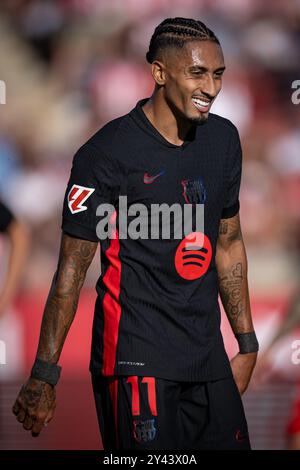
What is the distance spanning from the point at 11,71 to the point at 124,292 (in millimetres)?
2946

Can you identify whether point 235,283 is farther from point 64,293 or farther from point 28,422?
point 28,422

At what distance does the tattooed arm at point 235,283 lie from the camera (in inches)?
174

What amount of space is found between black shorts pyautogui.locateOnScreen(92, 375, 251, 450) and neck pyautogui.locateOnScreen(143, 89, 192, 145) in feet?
2.83

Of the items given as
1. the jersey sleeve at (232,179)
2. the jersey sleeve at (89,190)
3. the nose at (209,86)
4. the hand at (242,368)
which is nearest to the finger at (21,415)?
the jersey sleeve at (89,190)

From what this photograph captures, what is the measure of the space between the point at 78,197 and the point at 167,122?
1.42 ft

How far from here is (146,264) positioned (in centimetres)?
405

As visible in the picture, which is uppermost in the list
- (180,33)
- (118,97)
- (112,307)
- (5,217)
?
(118,97)

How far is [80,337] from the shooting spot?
671 cm

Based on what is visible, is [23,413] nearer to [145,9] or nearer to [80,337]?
[80,337]

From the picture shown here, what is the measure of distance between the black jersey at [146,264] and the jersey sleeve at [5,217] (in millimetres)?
2458

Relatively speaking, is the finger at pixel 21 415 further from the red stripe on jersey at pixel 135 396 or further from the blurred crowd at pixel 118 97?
the blurred crowd at pixel 118 97

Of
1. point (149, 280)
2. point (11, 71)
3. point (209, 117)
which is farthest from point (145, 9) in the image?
point (149, 280)

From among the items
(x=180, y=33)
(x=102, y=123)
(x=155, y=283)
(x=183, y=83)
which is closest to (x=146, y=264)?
(x=155, y=283)
